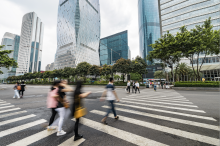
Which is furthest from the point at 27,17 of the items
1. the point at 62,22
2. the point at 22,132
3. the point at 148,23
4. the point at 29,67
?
the point at 22,132

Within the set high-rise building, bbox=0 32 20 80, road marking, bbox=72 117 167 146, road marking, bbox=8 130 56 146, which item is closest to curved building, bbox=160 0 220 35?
road marking, bbox=72 117 167 146

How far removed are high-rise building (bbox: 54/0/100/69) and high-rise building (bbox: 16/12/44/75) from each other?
77.7m

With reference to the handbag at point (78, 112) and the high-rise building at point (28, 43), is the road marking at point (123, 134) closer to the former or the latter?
the handbag at point (78, 112)

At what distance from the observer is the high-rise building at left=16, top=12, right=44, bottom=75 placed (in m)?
137

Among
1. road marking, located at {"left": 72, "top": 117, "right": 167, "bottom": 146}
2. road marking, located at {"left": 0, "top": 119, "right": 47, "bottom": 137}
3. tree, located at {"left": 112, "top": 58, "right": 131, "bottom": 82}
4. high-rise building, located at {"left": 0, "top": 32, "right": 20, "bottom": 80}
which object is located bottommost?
road marking, located at {"left": 0, "top": 119, "right": 47, "bottom": 137}

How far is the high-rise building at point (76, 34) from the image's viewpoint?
274 feet

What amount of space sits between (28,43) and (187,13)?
605 ft

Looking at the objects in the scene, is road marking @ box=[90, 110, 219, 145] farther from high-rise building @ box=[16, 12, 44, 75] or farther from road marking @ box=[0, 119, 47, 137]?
high-rise building @ box=[16, 12, 44, 75]

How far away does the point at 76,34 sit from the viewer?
8212 cm

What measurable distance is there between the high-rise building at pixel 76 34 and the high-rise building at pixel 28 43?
3061 inches

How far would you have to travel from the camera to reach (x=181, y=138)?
9.57 feet

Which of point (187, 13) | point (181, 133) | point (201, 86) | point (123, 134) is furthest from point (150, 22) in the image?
point (123, 134)

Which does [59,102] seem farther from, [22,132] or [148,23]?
[148,23]

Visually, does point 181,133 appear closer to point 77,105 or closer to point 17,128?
point 77,105
